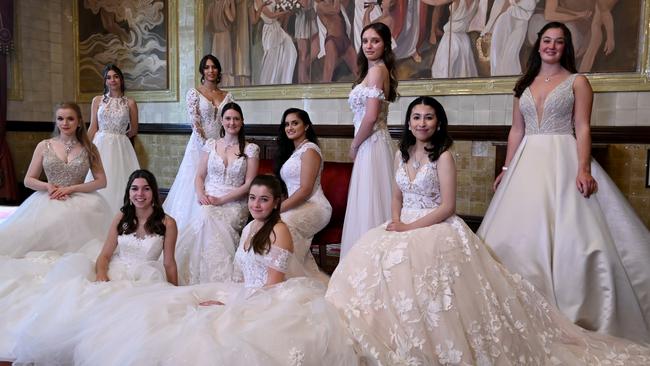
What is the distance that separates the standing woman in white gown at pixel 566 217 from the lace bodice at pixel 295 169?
1330mm

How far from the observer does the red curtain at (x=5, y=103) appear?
8672mm

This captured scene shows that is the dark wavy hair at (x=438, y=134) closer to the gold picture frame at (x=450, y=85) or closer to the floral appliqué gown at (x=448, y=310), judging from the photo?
the floral appliqué gown at (x=448, y=310)

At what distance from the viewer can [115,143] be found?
6.69m

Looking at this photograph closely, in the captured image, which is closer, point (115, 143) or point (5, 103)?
point (115, 143)

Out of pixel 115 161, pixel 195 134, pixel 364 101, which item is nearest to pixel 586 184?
pixel 364 101

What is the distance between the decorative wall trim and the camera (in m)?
5.98

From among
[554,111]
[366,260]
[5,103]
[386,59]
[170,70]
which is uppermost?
[170,70]

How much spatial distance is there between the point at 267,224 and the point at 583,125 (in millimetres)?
1961

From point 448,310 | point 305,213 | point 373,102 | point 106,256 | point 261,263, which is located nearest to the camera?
point 448,310

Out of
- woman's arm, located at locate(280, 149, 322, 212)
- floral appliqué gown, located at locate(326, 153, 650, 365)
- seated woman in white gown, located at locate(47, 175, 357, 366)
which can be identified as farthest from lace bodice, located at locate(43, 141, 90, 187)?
floral appliqué gown, located at locate(326, 153, 650, 365)

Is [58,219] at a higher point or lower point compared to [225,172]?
lower

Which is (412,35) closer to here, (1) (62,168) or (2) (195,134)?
(2) (195,134)

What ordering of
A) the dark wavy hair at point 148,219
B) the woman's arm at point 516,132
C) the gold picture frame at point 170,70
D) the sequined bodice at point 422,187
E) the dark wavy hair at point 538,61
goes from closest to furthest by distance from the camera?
the sequined bodice at point 422,187
the dark wavy hair at point 538,61
the dark wavy hair at point 148,219
the woman's arm at point 516,132
the gold picture frame at point 170,70

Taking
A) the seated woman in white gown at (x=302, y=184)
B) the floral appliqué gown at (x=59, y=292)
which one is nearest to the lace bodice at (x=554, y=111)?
the seated woman in white gown at (x=302, y=184)
